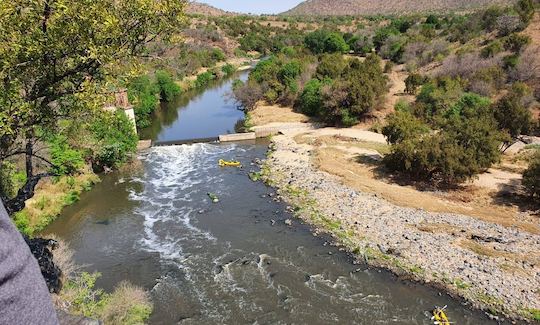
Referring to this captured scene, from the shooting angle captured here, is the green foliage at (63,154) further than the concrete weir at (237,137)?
No

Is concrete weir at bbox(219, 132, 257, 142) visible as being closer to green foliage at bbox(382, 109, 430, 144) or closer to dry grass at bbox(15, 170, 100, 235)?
dry grass at bbox(15, 170, 100, 235)

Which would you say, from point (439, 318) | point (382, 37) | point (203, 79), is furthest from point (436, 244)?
point (382, 37)

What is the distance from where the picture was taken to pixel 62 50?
8375mm

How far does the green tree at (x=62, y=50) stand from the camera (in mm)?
7734

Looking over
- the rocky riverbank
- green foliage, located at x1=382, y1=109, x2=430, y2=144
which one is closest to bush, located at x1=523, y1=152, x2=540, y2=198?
the rocky riverbank

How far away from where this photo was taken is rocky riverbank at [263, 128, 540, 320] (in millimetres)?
15641

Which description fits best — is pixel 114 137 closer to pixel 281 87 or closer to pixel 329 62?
pixel 281 87

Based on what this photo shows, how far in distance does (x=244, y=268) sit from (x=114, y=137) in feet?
52.7

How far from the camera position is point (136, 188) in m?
27.3

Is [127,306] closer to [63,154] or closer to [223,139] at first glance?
[63,154]

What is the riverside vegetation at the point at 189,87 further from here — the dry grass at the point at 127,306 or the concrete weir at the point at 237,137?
the concrete weir at the point at 237,137

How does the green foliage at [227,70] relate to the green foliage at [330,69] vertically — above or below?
below

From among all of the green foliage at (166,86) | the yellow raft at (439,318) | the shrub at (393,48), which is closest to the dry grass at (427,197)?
the yellow raft at (439,318)

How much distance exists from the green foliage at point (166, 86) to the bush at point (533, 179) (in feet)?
138
